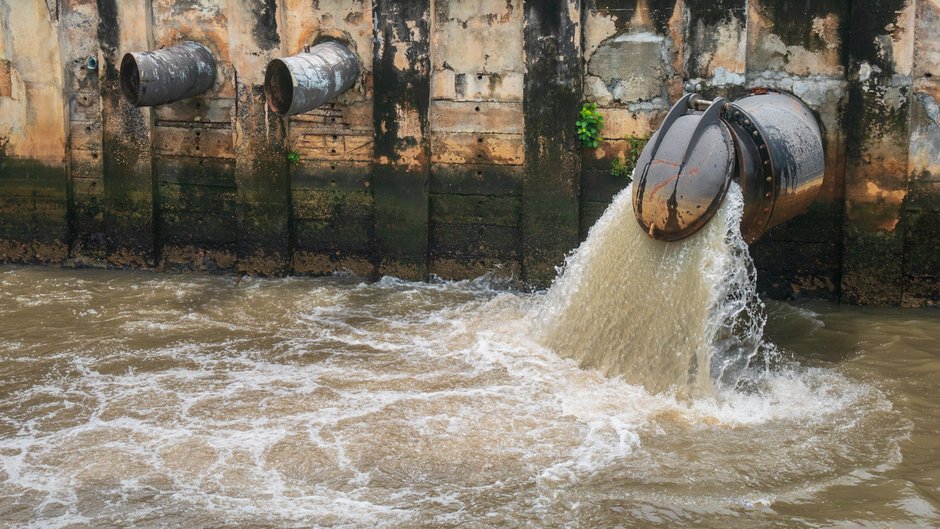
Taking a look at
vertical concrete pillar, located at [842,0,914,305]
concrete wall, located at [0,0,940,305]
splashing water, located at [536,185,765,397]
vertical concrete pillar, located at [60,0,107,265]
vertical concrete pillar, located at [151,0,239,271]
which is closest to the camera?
splashing water, located at [536,185,765,397]

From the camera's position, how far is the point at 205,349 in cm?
824

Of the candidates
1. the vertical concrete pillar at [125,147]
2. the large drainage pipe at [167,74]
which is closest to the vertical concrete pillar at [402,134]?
the large drainage pipe at [167,74]

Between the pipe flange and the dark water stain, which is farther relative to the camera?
the dark water stain

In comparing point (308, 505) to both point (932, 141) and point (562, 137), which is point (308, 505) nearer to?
point (562, 137)

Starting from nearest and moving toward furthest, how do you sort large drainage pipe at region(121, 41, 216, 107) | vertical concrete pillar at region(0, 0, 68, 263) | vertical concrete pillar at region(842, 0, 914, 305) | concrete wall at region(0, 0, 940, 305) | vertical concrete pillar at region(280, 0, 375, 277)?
vertical concrete pillar at region(842, 0, 914, 305) → concrete wall at region(0, 0, 940, 305) → large drainage pipe at region(121, 41, 216, 107) → vertical concrete pillar at region(280, 0, 375, 277) → vertical concrete pillar at region(0, 0, 68, 263)

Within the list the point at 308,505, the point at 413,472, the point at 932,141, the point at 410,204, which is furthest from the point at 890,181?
the point at 308,505

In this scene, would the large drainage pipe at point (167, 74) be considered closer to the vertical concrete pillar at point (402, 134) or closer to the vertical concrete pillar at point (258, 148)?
the vertical concrete pillar at point (258, 148)

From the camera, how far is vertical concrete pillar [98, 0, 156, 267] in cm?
1022

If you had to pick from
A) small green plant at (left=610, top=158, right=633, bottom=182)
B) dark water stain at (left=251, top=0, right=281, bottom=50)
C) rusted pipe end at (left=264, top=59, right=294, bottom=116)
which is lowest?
small green plant at (left=610, top=158, right=633, bottom=182)

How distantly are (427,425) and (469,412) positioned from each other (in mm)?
308

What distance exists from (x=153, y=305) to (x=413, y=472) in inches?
154

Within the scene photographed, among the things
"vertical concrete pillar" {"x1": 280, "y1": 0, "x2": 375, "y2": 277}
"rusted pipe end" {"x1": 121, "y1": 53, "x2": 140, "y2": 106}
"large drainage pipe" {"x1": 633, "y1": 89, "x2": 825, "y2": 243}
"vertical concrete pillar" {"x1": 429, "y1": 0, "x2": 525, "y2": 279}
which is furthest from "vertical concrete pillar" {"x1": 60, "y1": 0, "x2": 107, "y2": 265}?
"large drainage pipe" {"x1": 633, "y1": 89, "x2": 825, "y2": 243}

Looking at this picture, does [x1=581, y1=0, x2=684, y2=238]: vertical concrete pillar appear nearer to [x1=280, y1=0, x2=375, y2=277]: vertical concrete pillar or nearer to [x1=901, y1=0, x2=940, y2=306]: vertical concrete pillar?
[x1=901, y1=0, x2=940, y2=306]: vertical concrete pillar

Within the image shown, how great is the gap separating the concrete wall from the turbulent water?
733 mm
